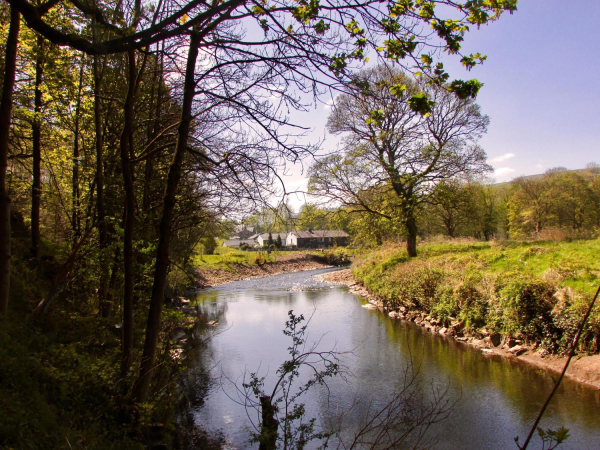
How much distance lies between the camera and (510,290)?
36.6ft

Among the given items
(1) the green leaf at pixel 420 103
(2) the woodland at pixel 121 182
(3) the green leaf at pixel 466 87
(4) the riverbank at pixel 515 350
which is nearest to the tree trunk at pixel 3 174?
(2) the woodland at pixel 121 182

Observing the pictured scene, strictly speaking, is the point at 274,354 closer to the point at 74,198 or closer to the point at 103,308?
the point at 103,308

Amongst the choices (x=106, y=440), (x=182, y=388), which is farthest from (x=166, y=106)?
(x=106, y=440)

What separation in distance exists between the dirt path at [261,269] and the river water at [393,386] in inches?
635

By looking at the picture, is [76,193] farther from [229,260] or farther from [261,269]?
[261,269]

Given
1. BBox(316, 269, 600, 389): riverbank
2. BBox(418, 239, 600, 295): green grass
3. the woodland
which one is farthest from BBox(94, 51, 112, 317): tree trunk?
BBox(418, 239, 600, 295): green grass

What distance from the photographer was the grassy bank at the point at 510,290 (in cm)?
966

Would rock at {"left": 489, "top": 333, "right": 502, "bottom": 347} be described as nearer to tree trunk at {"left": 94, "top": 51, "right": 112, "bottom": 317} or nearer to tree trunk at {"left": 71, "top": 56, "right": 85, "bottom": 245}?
tree trunk at {"left": 94, "top": 51, "right": 112, "bottom": 317}

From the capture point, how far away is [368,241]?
74.8 ft

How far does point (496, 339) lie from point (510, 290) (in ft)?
4.76

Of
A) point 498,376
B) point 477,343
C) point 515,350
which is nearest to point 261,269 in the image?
point 477,343

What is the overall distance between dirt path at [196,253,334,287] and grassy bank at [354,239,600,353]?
51.4 feet

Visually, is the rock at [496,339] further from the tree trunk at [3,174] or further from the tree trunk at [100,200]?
the tree trunk at [3,174]

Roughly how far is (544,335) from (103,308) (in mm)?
10571
